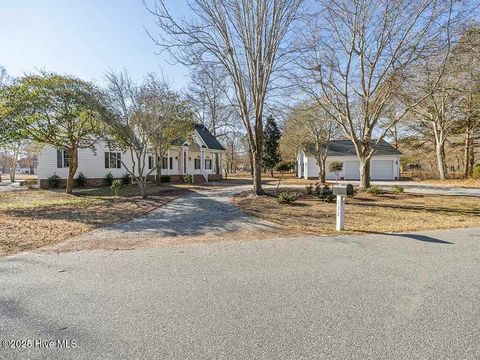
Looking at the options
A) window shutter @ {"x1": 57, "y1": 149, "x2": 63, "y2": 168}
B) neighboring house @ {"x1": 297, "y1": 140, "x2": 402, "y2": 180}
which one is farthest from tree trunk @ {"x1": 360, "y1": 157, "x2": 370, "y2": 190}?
window shutter @ {"x1": 57, "y1": 149, "x2": 63, "y2": 168}

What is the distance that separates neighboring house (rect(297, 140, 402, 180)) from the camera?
32.4m

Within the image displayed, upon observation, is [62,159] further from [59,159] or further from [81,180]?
[81,180]

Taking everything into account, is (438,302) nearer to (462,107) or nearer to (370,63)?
(370,63)

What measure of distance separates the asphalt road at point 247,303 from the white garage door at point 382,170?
30.2 m

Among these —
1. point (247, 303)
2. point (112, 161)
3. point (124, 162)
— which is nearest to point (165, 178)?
point (124, 162)

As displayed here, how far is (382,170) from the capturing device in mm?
33062

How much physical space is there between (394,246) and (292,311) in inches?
139

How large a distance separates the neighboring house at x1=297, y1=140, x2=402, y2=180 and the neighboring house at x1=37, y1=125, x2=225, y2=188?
10686 mm

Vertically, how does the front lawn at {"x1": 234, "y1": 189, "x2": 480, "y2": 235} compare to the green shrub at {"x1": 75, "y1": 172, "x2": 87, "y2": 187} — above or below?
below

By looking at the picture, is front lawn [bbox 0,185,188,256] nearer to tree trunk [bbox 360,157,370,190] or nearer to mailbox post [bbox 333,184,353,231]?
mailbox post [bbox 333,184,353,231]

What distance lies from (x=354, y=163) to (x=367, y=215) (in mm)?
26397

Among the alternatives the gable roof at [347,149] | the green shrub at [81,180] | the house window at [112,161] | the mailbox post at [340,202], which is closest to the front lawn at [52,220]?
the mailbox post at [340,202]

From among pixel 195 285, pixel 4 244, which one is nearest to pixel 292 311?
pixel 195 285

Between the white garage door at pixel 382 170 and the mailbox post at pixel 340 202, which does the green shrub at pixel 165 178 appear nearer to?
the mailbox post at pixel 340 202
